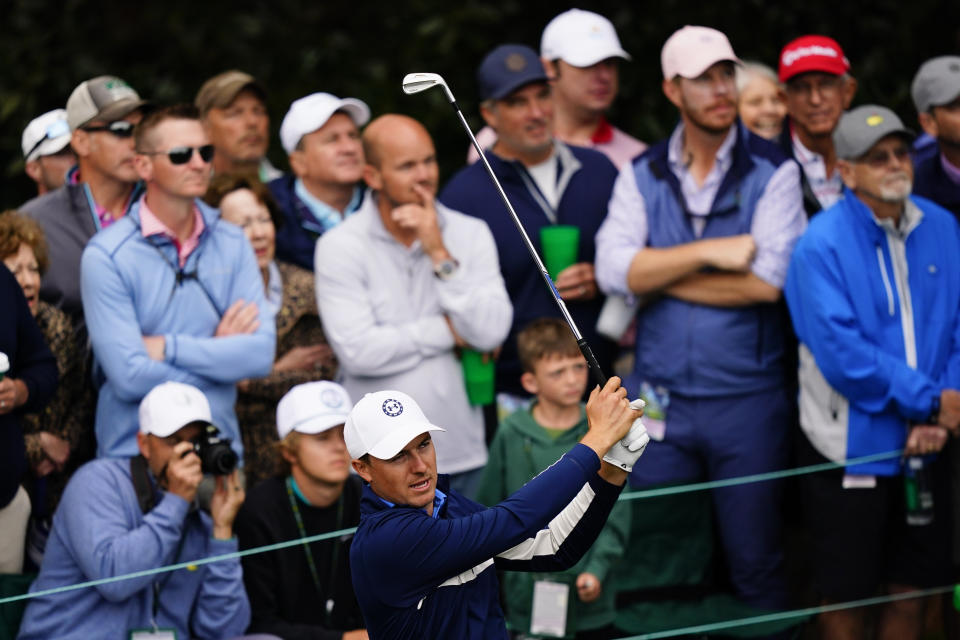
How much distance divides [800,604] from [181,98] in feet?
18.3

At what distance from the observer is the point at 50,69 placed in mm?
9852

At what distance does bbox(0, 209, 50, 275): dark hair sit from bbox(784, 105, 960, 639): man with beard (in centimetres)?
264

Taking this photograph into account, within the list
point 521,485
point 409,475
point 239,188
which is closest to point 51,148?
point 239,188

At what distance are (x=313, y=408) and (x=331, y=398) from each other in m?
0.08

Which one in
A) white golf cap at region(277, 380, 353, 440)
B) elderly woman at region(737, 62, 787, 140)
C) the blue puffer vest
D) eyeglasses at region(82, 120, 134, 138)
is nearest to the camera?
white golf cap at region(277, 380, 353, 440)

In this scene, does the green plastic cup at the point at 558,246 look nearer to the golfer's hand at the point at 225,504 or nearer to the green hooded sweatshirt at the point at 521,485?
the green hooded sweatshirt at the point at 521,485

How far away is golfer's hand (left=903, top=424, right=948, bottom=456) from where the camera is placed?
556 centimetres

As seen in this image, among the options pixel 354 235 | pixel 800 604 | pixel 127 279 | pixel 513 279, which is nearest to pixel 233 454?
pixel 127 279

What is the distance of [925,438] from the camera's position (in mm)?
5566

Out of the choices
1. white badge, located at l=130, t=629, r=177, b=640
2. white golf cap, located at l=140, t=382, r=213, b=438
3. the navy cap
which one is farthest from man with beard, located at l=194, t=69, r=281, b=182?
white badge, located at l=130, t=629, r=177, b=640

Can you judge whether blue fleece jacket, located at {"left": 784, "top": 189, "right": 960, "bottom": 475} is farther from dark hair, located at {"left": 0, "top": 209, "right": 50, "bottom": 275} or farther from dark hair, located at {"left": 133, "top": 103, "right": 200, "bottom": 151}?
dark hair, located at {"left": 0, "top": 209, "right": 50, "bottom": 275}

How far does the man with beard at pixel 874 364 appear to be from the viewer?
5562 millimetres

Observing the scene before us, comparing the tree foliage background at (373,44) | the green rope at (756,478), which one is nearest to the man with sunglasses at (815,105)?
the green rope at (756,478)

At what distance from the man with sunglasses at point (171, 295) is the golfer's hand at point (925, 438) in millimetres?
2290
